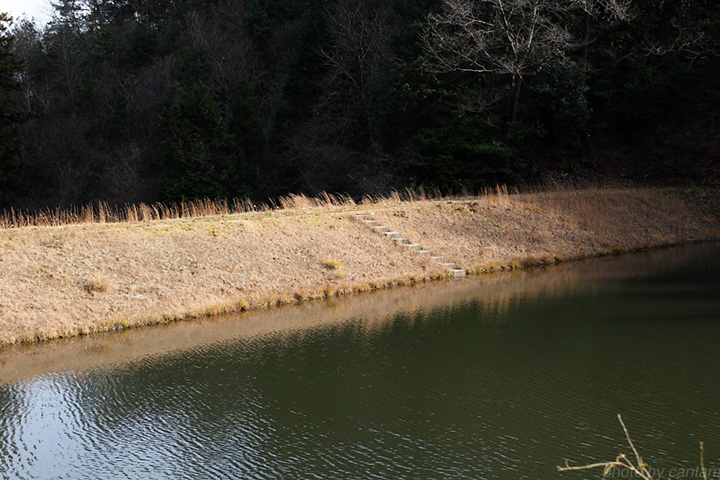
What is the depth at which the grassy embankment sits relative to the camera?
44.7 ft

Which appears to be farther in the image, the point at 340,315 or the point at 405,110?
the point at 405,110

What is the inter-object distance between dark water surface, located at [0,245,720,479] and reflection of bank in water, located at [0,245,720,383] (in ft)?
0.23

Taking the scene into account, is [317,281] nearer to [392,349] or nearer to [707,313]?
[392,349]

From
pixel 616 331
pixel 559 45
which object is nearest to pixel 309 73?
pixel 559 45

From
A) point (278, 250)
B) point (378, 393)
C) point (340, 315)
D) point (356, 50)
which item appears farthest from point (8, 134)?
point (378, 393)

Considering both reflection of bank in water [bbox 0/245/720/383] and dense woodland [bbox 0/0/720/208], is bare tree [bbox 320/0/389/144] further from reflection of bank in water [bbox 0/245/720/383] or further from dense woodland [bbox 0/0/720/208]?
reflection of bank in water [bbox 0/245/720/383]

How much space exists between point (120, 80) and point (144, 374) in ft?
143

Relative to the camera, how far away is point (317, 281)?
16672mm

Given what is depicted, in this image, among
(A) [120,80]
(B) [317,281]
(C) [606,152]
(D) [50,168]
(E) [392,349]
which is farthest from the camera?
(A) [120,80]

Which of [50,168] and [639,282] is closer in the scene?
[639,282]

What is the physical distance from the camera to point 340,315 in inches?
565

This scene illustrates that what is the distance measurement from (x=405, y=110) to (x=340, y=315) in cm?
1960

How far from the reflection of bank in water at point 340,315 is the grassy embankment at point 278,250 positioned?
614 mm

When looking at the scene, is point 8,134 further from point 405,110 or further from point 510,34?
point 510,34
